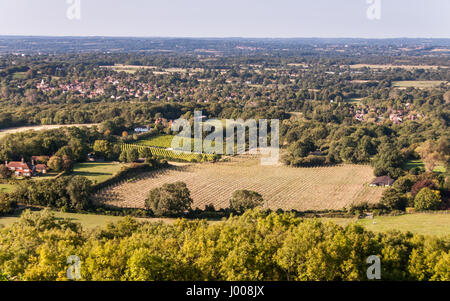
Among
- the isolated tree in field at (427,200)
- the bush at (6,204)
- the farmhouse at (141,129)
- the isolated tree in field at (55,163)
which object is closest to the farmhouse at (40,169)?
the isolated tree in field at (55,163)

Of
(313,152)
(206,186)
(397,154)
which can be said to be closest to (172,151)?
(206,186)

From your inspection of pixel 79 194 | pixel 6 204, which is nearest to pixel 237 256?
pixel 79 194

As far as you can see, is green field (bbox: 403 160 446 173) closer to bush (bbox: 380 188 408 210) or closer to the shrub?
the shrub

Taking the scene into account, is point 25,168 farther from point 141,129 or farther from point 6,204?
point 141,129

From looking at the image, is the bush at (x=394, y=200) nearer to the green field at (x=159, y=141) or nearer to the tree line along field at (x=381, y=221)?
the tree line along field at (x=381, y=221)

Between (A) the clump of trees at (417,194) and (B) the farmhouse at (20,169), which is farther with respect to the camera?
(B) the farmhouse at (20,169)

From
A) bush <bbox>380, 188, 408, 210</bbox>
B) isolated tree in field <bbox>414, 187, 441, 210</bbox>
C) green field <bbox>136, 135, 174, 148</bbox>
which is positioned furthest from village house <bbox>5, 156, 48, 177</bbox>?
isolated tree in field <bbox>414, 187, 441, 210</bbox>
